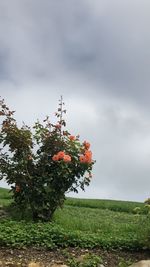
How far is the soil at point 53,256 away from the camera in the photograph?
A: 8625 millimetres

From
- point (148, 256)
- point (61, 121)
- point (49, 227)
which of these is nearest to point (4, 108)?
point (61, 121)

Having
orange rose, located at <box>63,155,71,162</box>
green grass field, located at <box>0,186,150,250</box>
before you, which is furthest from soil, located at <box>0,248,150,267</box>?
orange rose, located at <box>63,155,71,162</box>

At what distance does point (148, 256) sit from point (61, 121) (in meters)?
3.66

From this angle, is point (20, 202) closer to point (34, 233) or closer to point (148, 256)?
point (34, 233)

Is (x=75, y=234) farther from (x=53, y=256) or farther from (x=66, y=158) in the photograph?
(x=66, y=158)

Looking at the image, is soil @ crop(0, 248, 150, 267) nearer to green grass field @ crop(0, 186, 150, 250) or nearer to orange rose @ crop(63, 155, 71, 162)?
green grass field @ crop(0, 186, 150, 250)

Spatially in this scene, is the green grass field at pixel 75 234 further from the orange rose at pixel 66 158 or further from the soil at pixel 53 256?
the orange rose at pixel 66 158

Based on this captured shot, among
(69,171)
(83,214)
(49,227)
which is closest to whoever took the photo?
(49,227)

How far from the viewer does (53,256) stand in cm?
896

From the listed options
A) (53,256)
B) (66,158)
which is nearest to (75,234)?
(53,256)

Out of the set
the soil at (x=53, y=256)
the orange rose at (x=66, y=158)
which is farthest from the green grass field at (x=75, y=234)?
the orange rose at (x=66, y=158)

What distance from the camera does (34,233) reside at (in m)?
9.63

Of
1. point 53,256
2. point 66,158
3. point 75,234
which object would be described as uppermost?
point 66,158

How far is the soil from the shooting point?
28.3 feet
